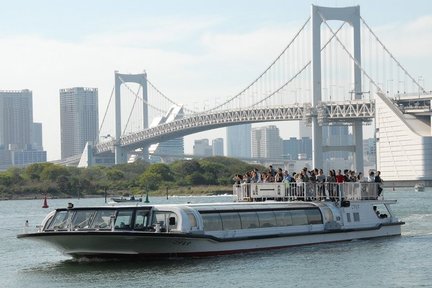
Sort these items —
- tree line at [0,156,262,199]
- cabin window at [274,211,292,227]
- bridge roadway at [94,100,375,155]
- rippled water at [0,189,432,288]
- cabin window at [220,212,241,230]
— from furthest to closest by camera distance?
tree line at [0,156,262,199] < bridge roadway at [94,100,375,155] < cabin window at [274,211,292,227] < cabin window at [220,212,241,230] < rippled water at [0,189,432,288]

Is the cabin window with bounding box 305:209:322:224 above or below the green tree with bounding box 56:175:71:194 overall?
below

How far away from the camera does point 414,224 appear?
43688mm

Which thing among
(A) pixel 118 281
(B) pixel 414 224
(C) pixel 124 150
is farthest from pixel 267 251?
(C) pixel 124 150

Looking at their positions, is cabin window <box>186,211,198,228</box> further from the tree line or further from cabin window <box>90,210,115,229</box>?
the tree line

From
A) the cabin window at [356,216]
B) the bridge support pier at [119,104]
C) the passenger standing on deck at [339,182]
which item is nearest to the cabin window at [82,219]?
the passenger standing on deck at [339,182]

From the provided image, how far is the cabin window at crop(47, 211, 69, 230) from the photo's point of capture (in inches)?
1172

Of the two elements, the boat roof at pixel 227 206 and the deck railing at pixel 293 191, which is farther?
the deck railing at pixel 293 191

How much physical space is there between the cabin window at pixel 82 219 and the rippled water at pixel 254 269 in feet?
3.13

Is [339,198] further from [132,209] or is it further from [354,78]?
[354,78]

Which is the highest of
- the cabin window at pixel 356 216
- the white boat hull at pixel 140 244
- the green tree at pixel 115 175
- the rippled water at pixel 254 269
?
the green tree at pixel 115 175

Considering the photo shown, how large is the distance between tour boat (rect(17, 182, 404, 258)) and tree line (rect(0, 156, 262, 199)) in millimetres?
76923

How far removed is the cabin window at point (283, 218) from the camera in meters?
32.2

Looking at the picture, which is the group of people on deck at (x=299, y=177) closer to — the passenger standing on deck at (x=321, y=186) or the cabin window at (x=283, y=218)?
the passenger standing on deck at (x=321, y=186)

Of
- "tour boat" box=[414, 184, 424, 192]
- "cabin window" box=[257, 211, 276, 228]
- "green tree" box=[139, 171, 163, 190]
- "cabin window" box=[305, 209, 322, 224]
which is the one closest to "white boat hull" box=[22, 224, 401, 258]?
"cabin window" box=[257, 211, 276, 228]
